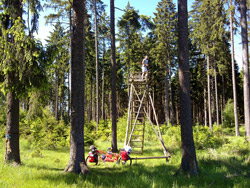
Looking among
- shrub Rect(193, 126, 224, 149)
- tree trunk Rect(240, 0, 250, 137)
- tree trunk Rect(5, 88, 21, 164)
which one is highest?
tree trunk Rect(240, 0, 250, 137)

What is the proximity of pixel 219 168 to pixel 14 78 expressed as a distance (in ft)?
26.0

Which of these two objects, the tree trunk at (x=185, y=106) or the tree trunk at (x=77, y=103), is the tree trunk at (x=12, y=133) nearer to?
the tree trunk at (x=77, y=103)

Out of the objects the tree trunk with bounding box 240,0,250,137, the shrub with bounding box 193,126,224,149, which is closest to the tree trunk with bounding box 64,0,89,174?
the shrub with bounding box 193,126,224,149

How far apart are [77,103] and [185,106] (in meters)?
3.67

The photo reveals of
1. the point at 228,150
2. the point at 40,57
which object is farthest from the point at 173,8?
the point at 40,57

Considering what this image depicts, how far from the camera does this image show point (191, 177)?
20.6 feet

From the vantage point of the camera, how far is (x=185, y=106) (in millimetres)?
6918

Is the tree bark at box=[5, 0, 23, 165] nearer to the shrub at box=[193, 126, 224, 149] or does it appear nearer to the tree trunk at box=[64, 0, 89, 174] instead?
the tree trunk at box=[64, 0, 89, 174]

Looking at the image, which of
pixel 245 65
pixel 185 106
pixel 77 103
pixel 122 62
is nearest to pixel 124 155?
pixel 77 103

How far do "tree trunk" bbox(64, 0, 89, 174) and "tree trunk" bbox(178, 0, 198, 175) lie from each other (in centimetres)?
329

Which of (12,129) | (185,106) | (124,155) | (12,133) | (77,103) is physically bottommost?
(124,155)

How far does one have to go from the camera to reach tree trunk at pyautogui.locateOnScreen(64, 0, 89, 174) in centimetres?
675

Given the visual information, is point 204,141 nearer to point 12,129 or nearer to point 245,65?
point 245,65

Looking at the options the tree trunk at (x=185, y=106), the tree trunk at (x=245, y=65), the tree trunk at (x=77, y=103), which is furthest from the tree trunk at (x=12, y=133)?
the tree trunk at (x=245, y=65)
